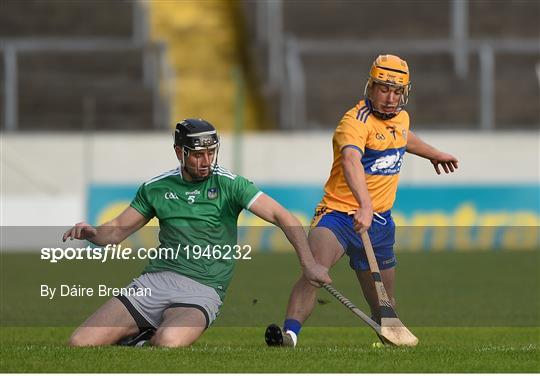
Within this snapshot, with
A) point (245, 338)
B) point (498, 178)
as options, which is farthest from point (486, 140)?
point (245, 338)

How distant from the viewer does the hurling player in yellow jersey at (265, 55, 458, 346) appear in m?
8.58

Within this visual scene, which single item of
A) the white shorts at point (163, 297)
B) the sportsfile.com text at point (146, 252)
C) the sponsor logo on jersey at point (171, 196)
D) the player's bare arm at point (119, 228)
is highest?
the sponsor logo on jersey at point (171, 196)

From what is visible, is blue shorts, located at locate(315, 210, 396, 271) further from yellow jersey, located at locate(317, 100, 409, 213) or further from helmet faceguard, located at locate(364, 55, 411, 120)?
helmet faceguard, located at locate(364, 55, 411, 120)

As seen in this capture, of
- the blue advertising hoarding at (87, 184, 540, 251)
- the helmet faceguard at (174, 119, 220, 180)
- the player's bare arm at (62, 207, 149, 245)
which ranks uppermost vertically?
the helmet faceguard at (174, 119, 220, 180)

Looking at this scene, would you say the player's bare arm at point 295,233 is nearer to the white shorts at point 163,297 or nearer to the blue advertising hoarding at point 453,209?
the white shorts at point 163,297

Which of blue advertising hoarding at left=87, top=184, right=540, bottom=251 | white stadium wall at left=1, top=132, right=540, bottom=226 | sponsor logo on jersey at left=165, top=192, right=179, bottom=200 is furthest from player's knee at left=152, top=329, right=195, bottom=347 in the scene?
white stadium wall at left=1, top=132, right=540, bottom=226

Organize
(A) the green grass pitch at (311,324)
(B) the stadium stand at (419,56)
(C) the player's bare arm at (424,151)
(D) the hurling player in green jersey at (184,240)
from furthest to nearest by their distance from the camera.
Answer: (B) the stadium stand at (419,56), (C) the player's bare arm at (424,151), (D) the hurling player in green jersey at (184,240), (A) the green grass pitch at (311,324)

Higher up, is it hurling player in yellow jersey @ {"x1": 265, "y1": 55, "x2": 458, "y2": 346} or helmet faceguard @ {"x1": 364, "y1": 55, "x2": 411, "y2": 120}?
helmet faceguard @ {"x1": 364, "y1": 55, "x2": 411, "y2": 120}

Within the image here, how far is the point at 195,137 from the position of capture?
8289 millimetres

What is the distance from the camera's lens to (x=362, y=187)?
840 centimetres

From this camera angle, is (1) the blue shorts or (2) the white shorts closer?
(2) the white shorts

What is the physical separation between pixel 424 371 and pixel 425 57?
17987 mm

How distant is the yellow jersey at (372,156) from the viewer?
28.6ft

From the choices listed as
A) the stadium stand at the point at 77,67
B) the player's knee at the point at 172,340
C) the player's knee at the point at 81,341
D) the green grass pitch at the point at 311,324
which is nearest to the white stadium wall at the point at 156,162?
the stadium stand at the point at 77,67
